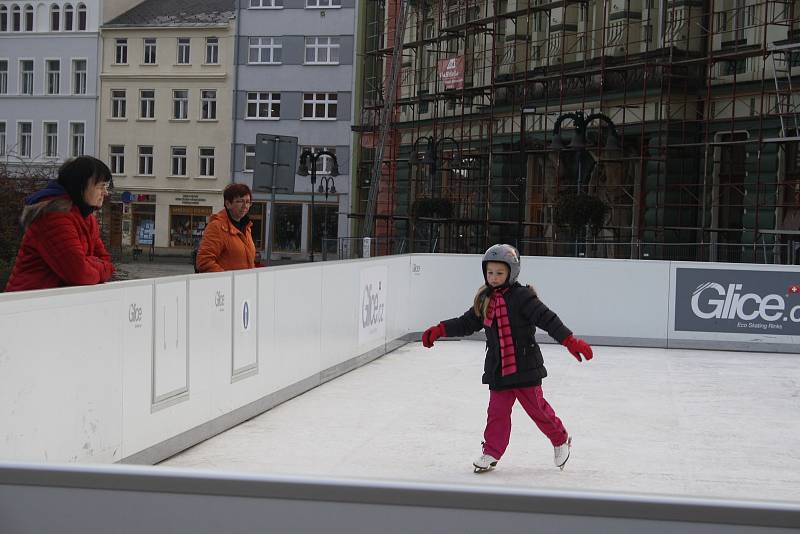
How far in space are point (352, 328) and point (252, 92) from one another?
4971cm

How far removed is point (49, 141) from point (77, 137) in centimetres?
182

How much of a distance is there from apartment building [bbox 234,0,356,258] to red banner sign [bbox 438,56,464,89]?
69.0 feet

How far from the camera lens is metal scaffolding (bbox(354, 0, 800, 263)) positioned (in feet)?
87.5

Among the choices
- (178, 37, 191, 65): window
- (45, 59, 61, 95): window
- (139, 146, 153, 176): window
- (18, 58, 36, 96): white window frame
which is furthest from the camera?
(18, 58, 36, 96): white window frame

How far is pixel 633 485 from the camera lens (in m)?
7.91

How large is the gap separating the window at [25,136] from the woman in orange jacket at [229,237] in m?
59.9

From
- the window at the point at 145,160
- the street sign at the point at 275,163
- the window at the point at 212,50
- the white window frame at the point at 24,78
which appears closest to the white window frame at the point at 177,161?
the window at the point at 145,160

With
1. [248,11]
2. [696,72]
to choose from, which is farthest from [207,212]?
[696,72]

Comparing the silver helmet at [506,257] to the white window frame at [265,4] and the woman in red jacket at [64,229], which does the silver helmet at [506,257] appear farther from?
the white window frame at [265,4]

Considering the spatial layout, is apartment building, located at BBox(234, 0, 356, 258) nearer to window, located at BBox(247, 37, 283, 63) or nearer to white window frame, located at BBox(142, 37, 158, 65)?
window, located at BBox(247, 37, 283, 63)

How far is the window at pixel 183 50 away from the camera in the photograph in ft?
208

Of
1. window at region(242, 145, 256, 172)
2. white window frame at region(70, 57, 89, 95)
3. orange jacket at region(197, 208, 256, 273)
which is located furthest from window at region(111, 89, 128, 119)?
orange jacket at region(197, 208, 256, 273)

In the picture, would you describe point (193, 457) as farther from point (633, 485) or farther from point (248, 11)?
point (248, 11)

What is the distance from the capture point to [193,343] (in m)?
8.73
